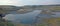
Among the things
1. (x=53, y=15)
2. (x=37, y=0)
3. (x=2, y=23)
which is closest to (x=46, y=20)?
(x=53, y=15)

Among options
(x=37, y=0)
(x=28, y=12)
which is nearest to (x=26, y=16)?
(x=28, y=12)

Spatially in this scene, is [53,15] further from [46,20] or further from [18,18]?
[18,18]

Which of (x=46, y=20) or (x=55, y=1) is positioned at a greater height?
(x=55, y=1)

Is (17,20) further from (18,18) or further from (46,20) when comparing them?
(46,20)

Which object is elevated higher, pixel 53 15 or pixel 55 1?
pixel 55 1

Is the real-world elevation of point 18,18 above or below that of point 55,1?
below

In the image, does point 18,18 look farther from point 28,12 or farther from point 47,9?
point 47,9

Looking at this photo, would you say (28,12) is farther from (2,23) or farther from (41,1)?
(2,23)
